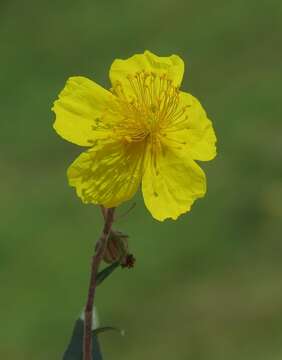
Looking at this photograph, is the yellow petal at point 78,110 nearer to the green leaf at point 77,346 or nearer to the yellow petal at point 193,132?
the yellow petal at point 193,132

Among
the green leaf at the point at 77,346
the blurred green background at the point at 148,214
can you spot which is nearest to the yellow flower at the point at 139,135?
the green leaf at the point at 77,346

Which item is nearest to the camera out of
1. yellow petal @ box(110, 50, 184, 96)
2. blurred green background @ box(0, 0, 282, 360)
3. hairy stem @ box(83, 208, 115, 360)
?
hairy stem @ box(83, 208, 115, 360)

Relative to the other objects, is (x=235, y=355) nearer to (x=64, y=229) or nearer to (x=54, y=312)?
(x=54, y=312)

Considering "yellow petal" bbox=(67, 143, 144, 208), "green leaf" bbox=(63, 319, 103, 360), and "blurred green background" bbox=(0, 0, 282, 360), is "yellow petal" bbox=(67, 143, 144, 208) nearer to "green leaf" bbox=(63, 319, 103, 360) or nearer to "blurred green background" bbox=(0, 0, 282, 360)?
"green leaf" bbox=(63, 319, 103, 360)

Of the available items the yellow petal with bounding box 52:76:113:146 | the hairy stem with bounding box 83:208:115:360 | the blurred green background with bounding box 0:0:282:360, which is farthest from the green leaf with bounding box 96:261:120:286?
the blurred green background with bounding box 0:0:282:360

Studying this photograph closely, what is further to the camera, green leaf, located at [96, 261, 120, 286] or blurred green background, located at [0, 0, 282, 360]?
blurred green background, located at [0, 0, 282, 360]

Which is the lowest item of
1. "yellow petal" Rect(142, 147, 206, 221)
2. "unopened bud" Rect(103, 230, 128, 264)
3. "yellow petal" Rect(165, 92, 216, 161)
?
"unopened bud" Rect(103, 230, 128, 264)

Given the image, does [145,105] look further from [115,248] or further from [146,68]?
[115,248]

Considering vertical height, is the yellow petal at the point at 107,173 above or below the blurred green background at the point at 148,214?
below
